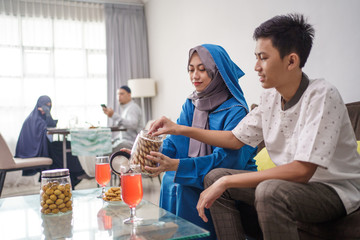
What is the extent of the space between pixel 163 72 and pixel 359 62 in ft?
11.9

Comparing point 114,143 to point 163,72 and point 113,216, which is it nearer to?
point 163,72

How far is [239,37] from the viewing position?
357 centimetres

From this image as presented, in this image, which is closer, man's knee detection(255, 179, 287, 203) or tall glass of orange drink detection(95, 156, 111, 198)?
man's knee detection(255, 179, 287, 203)

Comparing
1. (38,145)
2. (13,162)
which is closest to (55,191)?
(13,162)

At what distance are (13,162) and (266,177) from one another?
9.62 feet

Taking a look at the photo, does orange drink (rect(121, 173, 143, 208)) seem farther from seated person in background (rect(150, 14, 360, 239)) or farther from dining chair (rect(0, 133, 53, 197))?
dining chair (rect(0, 133, 53, 197))

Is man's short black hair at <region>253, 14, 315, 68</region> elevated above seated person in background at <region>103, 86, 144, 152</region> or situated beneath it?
elevated above

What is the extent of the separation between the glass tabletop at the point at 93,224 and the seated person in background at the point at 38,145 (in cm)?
234

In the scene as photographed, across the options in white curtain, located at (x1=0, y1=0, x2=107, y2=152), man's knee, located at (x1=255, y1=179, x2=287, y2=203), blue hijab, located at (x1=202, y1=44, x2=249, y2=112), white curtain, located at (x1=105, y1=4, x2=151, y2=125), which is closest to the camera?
man's knee, located at (x1=255, y1=179, x2=287, y2=203)

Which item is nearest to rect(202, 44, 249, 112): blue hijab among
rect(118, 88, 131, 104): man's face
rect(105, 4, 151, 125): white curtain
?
rect(118, 88, 131, 104): man's face

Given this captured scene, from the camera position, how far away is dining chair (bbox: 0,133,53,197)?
3.30m

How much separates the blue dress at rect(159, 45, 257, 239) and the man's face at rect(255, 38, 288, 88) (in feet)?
1.50

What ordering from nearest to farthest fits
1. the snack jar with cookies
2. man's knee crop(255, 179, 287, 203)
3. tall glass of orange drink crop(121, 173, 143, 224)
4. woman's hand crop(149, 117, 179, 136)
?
man's knee crop(255, 179, 287, 203)
tall glass of orange drink crop(121, 173, 143, 224)
the snack jar with cookies
woman's hand crop(149, 117, 179, 136)

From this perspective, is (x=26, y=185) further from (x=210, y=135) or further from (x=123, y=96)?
(x=210, y=135)
